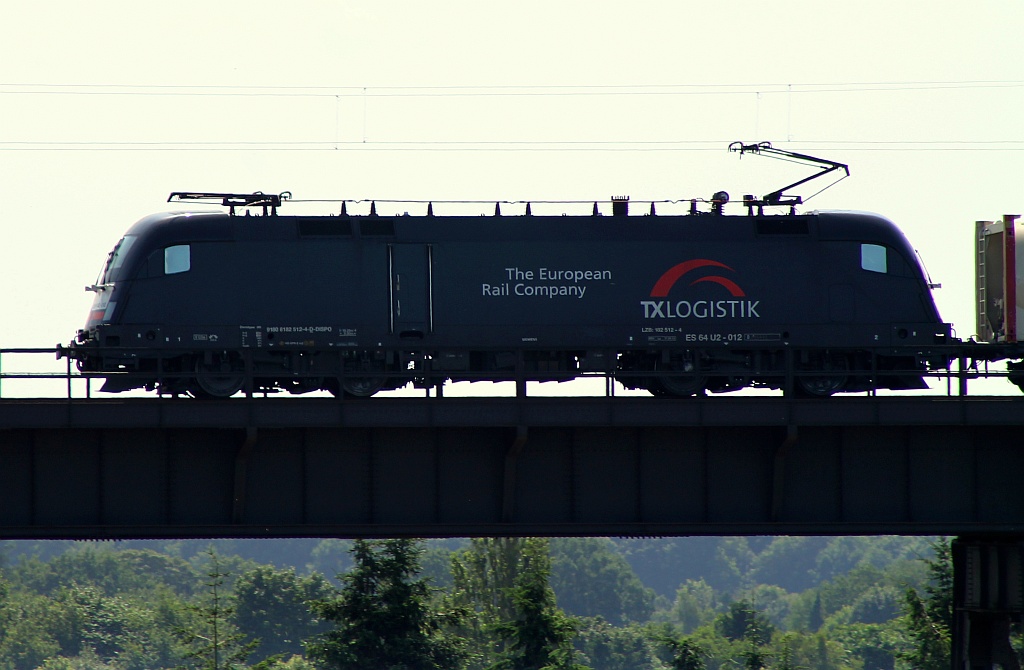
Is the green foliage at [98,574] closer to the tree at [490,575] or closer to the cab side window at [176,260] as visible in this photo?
the tree at [490,575]

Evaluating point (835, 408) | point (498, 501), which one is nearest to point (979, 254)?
point (835, 408)

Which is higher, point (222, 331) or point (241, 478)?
point (222, 331)

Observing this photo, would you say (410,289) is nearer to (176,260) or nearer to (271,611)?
(176,260)

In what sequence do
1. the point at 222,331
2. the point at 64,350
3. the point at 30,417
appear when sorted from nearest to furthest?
the point at 30,417 → the point at 64,350 → the point at 222,331

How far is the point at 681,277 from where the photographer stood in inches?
1108

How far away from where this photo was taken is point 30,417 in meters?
20.6

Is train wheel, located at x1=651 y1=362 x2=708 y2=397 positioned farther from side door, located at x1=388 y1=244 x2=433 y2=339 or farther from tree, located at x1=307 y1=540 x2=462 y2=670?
tree, located at x1=307 y1=540 x2=462 y2=670

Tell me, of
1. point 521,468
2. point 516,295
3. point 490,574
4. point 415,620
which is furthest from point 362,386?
point 490,574

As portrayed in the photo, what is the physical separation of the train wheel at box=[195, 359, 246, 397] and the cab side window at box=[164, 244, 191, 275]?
226cm

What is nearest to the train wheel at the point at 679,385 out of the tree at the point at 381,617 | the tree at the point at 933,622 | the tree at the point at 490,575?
the tree at the point at 381,617

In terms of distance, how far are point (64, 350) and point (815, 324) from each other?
17229mm

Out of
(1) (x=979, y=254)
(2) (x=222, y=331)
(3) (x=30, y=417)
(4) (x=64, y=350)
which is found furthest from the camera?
(1) (x=979, y=254)

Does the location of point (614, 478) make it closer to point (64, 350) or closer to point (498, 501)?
point (498, 501)

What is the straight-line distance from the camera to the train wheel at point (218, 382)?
26.0 m
